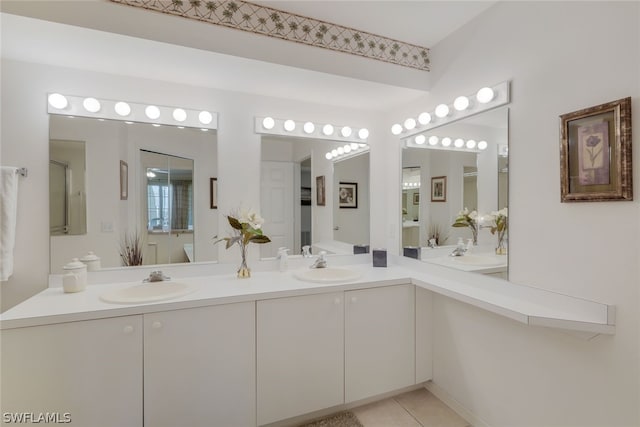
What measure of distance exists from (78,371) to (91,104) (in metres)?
1.49

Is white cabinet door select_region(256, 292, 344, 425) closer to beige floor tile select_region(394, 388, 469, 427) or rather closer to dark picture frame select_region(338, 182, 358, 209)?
beige floor tile select_region(394, 388, 469, 427)

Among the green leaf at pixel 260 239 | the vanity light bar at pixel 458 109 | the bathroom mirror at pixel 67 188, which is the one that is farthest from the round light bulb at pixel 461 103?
the bathroom mirror at pixel 67 188

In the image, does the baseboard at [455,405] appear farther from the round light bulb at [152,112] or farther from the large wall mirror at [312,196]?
the round light bulb at [152,112]

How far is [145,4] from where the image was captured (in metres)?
1.49

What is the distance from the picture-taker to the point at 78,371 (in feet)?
4.46

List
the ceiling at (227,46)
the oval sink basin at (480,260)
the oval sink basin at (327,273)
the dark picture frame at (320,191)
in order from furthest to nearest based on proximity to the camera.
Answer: the dark picture frame at (320,191) → the oval sink basin at (327,273) → the oval sink basin at (480,260) → the ceiling at (227,46)

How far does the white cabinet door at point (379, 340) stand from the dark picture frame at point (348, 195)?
2.87ft

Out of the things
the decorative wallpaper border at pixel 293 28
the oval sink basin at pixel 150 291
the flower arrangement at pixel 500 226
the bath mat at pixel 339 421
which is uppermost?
the decorative wallpaper border at pixel 293 28

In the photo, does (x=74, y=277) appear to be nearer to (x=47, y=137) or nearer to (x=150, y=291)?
(x=150, y=291)

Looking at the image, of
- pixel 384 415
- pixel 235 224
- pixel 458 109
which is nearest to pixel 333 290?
pixel 235 224

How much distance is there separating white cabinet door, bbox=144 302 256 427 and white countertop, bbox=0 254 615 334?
0.08m

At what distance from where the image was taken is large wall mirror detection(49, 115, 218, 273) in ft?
5.92

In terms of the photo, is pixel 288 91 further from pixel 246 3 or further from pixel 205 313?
pixel 205 313

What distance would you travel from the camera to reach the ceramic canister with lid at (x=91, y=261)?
1.82m
